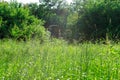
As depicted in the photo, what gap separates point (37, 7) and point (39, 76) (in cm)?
→ 4672

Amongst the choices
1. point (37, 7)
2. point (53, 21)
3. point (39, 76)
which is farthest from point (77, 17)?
point (39, 76)

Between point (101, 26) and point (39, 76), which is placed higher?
point (39, 76)

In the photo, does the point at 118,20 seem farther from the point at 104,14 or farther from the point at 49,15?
the point at 49,15

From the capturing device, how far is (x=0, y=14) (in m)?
26.8

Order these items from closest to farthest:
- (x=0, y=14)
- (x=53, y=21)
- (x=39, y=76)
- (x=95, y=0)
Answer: (x=39, y=76), (x=0, y=14), (x=95, y=0), (x=53, y=21)

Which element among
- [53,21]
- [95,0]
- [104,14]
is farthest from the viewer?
[53,21]

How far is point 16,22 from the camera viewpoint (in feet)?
87.6

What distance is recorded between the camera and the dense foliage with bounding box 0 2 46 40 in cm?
2523

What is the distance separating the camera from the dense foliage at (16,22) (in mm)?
25234

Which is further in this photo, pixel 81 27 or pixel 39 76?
pixel 81 27

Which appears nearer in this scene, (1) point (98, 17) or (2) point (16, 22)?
(2) point (16, 22)

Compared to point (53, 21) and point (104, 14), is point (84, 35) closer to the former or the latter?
point (104, 14)

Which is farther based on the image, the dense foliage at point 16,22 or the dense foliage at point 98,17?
the dense foliage at point 98,17

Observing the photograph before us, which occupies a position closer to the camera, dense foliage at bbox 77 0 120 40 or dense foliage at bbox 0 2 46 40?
dense foliage at bbox 0 2 46 40
